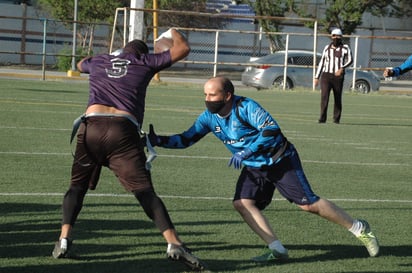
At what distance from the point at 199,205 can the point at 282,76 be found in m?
25.0

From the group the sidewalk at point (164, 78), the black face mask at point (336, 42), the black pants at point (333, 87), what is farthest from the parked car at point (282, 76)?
the black pants at point (333, 87)

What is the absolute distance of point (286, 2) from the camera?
163ft

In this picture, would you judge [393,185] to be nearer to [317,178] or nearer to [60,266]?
[317,178]

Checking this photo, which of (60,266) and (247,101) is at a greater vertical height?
(247,101)

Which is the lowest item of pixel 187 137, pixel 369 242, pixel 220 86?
pixel 369 242

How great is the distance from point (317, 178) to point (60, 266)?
576 cm

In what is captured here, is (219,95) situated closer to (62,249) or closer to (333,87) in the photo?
(62,249)

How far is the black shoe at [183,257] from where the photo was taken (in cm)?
657

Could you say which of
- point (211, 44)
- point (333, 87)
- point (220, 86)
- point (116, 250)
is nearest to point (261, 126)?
point (220, 86)

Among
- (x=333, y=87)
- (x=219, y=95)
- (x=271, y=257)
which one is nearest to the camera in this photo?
(x=219, y=95)

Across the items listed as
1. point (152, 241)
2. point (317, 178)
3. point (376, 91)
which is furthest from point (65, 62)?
point (152, 241)

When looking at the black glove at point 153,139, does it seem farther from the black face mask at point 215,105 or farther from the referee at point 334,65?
the referee at point 334,65

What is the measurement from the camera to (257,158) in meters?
7.36

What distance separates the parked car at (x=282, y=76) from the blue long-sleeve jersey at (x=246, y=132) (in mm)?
25649
